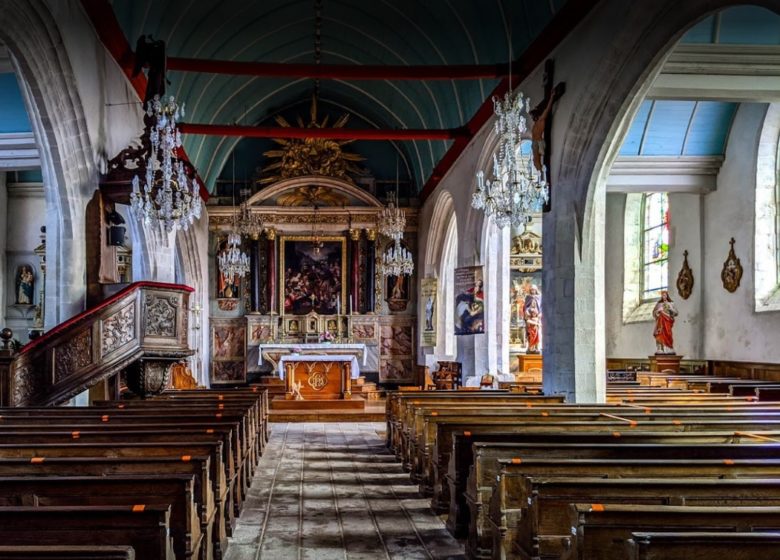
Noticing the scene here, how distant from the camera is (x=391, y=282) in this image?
22422mm

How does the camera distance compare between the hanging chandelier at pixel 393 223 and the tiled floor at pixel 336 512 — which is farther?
the hanging chandelier at pixel 393 223

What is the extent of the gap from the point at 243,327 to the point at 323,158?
549 centimetres

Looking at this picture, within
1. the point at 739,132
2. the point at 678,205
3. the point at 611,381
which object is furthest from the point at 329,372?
the point at 739,132

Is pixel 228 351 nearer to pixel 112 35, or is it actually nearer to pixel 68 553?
pixel 112 35

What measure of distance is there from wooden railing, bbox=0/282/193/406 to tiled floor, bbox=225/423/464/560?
1.94 m

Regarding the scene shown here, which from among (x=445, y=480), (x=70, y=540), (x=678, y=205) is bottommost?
(x=445, y=480)

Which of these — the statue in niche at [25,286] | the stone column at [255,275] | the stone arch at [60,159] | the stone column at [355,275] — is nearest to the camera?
the stone arch at [60,159]

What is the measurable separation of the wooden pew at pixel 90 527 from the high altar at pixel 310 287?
60.2ft

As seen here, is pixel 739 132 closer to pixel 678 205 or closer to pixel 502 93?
pixel 678 205

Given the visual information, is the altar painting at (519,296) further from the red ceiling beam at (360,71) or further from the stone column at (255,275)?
the red ceiling beam at (360,71)

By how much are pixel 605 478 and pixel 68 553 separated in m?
2.59

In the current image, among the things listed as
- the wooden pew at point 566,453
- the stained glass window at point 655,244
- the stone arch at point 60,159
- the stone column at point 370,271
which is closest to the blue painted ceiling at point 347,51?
the stone column at point 370,271

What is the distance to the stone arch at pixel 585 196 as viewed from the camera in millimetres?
8852

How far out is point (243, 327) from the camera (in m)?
21.9
